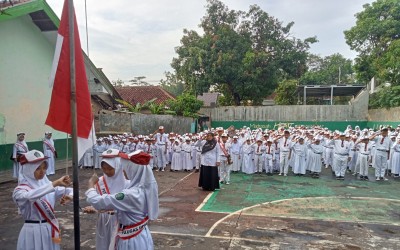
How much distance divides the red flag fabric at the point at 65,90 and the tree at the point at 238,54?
955 inches

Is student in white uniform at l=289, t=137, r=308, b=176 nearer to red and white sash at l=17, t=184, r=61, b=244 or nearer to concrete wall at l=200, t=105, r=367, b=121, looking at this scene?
red and white sash at l=17, t=184, r=61, b=244

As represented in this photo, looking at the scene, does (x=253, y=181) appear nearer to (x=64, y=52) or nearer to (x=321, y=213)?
(x=321, y=213)

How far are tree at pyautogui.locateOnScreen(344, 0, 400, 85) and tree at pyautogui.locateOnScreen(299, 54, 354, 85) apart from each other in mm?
4772

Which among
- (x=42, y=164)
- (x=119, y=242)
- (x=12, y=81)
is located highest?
(x=12, y=81)

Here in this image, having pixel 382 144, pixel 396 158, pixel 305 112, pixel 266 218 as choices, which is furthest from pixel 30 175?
pixel 305 112

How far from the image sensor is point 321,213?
8250 millimetres

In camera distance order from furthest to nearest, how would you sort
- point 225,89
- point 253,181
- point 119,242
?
point 225,89 → point 253,181 → point 119,242

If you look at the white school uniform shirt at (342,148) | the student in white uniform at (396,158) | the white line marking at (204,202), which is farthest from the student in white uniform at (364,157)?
the white line marking at (204,202)

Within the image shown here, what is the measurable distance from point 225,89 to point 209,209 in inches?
940

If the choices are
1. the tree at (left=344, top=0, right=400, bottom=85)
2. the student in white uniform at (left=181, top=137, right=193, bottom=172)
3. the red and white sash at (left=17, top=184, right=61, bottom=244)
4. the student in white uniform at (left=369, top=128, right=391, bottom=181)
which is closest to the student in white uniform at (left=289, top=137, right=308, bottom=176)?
the student in white uniform at (left=369, top=128, right=391, bottom=181)

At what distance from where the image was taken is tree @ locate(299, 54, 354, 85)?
1335 inches

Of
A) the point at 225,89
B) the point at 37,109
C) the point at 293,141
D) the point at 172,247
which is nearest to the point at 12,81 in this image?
the point at 37,109

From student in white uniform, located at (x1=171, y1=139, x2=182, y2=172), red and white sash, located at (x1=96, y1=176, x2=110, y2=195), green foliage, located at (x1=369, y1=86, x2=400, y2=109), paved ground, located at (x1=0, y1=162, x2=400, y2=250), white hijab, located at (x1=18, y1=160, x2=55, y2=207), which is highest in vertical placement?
green foliage, located at (x1=369, y1=86, x2=400, y2=109)

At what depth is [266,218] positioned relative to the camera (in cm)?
773
